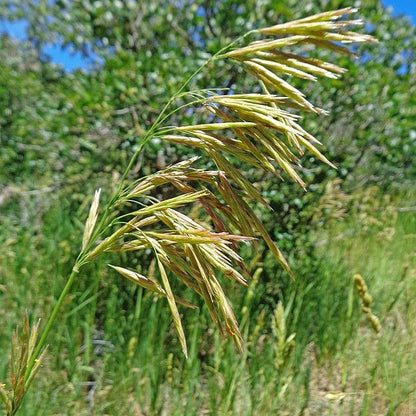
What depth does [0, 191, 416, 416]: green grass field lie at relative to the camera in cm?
173

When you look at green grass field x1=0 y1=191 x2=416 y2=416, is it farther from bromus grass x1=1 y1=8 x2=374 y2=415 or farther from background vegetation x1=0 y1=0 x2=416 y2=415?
bromus grass x1=1 y1=8 x2=374 y2=415

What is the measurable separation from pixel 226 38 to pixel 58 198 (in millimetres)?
1581

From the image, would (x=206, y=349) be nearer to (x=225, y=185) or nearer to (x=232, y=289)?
(x=232, y=289)

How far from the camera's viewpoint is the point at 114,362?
2.10m

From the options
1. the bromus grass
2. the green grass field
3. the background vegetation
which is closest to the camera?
Result: the bromus grass

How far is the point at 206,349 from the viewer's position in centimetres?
239

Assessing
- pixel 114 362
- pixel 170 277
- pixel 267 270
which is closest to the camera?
pixel 114 362

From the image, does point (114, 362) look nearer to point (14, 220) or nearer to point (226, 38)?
point (226, 38)

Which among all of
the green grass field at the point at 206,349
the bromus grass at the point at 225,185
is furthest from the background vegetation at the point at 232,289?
the bromus grass at the point at 225,185

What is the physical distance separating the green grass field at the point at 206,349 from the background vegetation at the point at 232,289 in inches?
0.4

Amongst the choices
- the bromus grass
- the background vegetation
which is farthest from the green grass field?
the bromus grass

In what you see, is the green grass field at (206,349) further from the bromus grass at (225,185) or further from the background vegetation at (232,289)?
the bromus grass at (225,185)

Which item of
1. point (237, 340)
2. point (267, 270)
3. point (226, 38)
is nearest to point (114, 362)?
point (267, 270)

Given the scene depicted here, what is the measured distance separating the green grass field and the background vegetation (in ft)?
0.04
